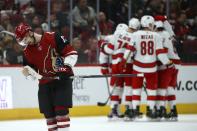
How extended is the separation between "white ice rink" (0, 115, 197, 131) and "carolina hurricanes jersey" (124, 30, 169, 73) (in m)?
0.93

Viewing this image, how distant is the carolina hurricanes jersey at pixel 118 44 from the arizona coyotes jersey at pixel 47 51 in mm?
4100

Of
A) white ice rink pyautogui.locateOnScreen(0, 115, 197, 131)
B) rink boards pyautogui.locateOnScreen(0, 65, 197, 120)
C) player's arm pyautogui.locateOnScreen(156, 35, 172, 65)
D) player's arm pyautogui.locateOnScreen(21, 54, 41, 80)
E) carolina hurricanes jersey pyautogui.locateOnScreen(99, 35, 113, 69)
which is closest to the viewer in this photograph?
player's arm pyautogui.locateOnScreen(21, 54, 41, 80)

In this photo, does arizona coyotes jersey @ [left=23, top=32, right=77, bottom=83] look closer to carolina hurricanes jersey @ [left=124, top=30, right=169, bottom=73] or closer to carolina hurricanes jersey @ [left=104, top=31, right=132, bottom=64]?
carolina hurricanes jersey @ [left=124, top=30, right=169, bottom=73]

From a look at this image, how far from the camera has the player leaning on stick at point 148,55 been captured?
11.6m

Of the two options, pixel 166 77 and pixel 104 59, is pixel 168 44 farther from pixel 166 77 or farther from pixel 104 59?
pixel 104 59

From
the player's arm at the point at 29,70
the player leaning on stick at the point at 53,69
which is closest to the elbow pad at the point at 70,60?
the player leaning on stick at the point at 53,69

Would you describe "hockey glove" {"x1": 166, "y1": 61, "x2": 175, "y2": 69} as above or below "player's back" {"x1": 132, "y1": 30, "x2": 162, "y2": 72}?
below

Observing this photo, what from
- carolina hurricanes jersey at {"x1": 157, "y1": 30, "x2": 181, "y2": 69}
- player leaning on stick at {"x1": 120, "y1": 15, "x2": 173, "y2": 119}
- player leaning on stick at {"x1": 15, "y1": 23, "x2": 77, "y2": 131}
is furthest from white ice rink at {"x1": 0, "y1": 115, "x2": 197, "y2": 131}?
player leaning on stick at {"x1": 15, "y1": 23, "x2": 77, "y2": 131}

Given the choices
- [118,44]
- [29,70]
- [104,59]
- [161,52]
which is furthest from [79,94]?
[29,70]

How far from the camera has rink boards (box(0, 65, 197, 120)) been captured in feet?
39.8

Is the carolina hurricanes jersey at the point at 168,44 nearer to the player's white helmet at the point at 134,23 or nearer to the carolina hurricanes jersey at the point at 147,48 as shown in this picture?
the carolina hurricanes jersey at the point at 147,48

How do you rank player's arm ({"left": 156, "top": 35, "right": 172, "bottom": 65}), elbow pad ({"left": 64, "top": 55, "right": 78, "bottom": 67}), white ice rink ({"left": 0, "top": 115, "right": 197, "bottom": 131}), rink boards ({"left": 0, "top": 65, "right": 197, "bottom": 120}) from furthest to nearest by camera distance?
rink boards ({"left": 0, "top": 65, "right": 197, "bottom": 120}), player's arm ({"left": 156, "top": 35, "right": 172, "bottom": 65}), white ice rink ({"left": 0, "top": 115, "right": 197, "bottom": 131}), elbow pad ({"left": 64, "top": 55, "right": 78, "bottom": 67})

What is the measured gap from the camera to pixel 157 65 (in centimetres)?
1188

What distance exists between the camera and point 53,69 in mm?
7777
